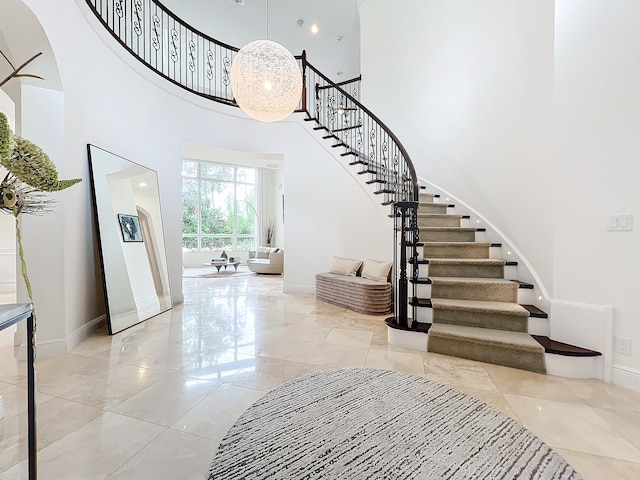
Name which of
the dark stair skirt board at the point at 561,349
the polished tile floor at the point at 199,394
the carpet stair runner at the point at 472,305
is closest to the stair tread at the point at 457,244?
the carpet stair runner at the point at 472,305

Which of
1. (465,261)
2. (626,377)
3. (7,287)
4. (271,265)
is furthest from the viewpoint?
(271,265)

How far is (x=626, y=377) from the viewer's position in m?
2.24

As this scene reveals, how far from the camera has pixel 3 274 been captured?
606 centimetres

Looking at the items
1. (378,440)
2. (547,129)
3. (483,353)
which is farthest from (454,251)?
(378,440)

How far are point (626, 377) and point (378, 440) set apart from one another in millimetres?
2103

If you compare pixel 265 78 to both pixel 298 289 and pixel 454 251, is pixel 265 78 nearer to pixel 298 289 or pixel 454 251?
pixel 454 251

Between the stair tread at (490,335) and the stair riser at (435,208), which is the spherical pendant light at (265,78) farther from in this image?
the stair tread at (490,335)

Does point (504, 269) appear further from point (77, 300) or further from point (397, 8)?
point (397, 8)

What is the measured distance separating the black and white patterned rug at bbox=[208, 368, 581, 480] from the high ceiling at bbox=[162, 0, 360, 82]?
7208mm

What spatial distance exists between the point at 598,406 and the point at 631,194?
1.53 metres

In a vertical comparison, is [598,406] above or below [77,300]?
below

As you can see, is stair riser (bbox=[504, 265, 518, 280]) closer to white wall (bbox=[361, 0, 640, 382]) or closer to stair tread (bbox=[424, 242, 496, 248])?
white wall (bbox=[361, 0, 640, 382])

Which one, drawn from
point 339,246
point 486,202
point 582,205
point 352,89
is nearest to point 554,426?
point 582,205

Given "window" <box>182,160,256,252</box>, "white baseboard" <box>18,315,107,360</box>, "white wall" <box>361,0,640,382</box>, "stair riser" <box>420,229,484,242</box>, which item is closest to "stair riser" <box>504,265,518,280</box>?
"white wall" <box>361,0,640,382</box>
